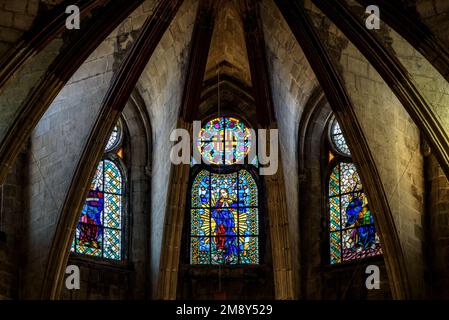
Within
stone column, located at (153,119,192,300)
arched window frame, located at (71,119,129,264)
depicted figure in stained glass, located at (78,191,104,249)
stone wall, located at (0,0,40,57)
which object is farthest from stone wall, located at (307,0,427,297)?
depicted figure in stained glass, located at (78,191,104,249)

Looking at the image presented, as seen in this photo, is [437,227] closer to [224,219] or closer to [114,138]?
[224,219]

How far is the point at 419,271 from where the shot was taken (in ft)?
83.5

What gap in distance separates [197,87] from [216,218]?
3377 mm

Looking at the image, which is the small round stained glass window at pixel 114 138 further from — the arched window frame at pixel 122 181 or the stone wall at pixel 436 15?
the stone wall at pixel 436 15

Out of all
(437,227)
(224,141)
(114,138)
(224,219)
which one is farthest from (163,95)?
(437,227)

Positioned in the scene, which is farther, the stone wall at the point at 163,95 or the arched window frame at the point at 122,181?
the arched window frame at the point at 122,181

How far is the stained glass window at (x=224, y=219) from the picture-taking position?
28578 mm

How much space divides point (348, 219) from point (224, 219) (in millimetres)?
2300

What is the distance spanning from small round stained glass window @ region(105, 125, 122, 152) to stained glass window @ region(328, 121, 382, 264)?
3.82 metres

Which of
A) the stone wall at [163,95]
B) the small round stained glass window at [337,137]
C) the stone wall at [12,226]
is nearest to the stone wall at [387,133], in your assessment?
the stone wall at [163,95]
